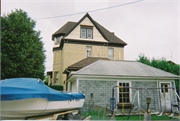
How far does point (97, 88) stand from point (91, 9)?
6.70 meters

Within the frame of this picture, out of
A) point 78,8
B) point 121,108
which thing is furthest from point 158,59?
point 78,8

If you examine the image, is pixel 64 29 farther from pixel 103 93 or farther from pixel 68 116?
pixel 68 116

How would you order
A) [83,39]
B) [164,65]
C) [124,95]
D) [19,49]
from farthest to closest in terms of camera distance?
1. [83,39]
2. [164,65]
3. [19,49]
4. [124,95]

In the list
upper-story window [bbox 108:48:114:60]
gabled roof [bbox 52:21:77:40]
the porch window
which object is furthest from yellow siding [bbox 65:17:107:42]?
the porch window

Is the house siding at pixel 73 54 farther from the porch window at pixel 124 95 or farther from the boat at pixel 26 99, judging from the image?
the boat at pixel 26 99

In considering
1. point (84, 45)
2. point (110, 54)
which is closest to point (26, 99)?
point (84, 45)

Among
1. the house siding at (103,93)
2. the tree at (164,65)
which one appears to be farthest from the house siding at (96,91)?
the tree at (164,65)

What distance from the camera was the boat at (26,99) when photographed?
237 inches

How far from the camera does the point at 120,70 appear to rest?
12680 millimetres

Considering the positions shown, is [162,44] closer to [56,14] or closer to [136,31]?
[136,31]

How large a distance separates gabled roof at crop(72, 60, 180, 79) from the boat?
399 centimetres

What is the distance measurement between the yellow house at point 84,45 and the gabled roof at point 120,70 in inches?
356

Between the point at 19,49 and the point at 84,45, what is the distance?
9.42 meters

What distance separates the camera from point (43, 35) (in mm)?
21766
